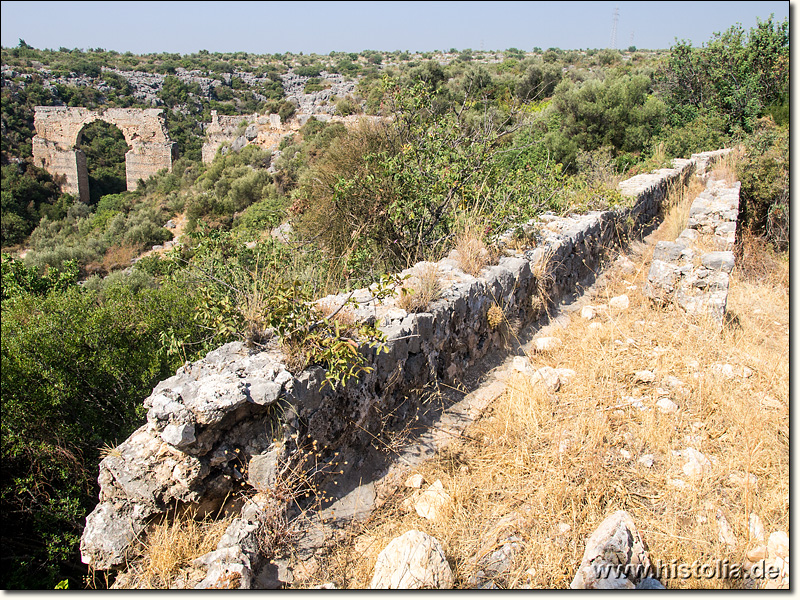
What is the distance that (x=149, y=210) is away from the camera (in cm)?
2955

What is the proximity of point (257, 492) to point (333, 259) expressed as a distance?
383 cm

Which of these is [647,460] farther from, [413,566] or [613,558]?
[413,566]

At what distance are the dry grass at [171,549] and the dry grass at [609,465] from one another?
1.81ft

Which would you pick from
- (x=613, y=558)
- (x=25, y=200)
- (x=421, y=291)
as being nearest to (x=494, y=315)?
(x=421, y=291)

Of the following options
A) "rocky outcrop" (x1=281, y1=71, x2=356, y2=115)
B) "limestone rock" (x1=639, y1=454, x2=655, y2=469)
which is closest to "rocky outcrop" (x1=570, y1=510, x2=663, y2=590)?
"limestone rock" (x1=639, y1=454, x2=655, y2=469)

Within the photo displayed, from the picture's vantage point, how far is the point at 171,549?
2311 millimetres

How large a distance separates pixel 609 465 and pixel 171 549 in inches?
84.5

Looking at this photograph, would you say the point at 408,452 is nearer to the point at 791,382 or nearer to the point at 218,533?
the point at 218,533

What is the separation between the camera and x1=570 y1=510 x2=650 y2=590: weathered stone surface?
2.08m

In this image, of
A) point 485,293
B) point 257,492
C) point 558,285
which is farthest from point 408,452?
point 558,285

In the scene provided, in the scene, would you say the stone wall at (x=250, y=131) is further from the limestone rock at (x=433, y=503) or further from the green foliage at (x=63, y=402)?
the limestone rock at (x=433, y=503)

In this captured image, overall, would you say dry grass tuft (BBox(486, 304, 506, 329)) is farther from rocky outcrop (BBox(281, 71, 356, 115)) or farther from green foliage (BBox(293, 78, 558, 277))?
rocky outcrop (BBox(281, 71, 356, 115))

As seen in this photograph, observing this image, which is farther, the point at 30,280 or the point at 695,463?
the point at 30,280

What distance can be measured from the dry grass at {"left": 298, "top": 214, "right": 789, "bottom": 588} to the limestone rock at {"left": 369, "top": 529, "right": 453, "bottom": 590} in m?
0.11
